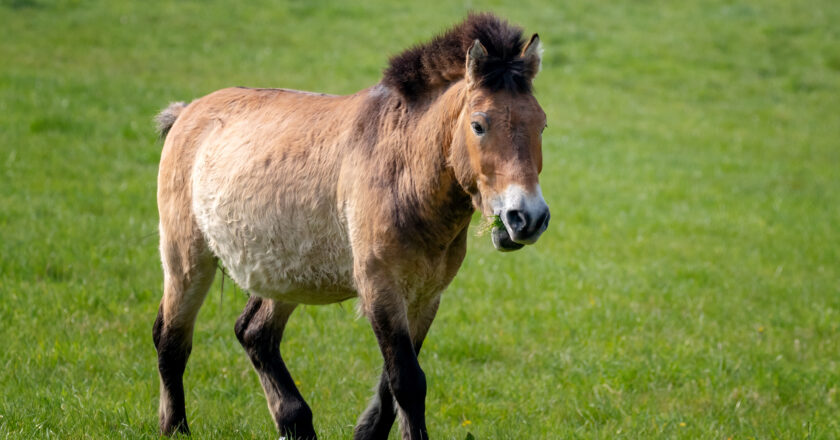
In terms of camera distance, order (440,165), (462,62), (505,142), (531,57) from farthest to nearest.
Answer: (462,62) → (440,165) → (531,57) → (505,142)

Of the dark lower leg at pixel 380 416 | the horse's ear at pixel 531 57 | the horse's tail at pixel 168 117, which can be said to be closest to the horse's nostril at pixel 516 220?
the horse's ear at pixel 531 57

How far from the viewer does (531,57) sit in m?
4.00

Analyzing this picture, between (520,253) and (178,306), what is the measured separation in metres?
5.28

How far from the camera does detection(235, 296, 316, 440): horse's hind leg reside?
16.5 ft

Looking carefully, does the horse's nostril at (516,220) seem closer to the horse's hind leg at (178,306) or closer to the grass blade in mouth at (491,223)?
the grass blade in mouth at (491,223)

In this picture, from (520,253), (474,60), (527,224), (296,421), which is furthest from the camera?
(520,253)

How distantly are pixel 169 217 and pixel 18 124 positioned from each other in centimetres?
783

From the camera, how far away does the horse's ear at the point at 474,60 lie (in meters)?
3.87

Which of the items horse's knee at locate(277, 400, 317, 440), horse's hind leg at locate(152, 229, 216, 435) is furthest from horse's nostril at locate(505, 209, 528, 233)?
horse's hind leg at locate(152, 229, 216, 435)

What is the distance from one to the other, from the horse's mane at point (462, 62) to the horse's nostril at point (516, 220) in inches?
23.9

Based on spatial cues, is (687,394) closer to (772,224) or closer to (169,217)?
(169,217)

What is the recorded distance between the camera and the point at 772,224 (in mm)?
11594

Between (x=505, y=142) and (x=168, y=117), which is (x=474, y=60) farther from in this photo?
(x=168, y=117)

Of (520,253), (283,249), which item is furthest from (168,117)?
(520,253)
